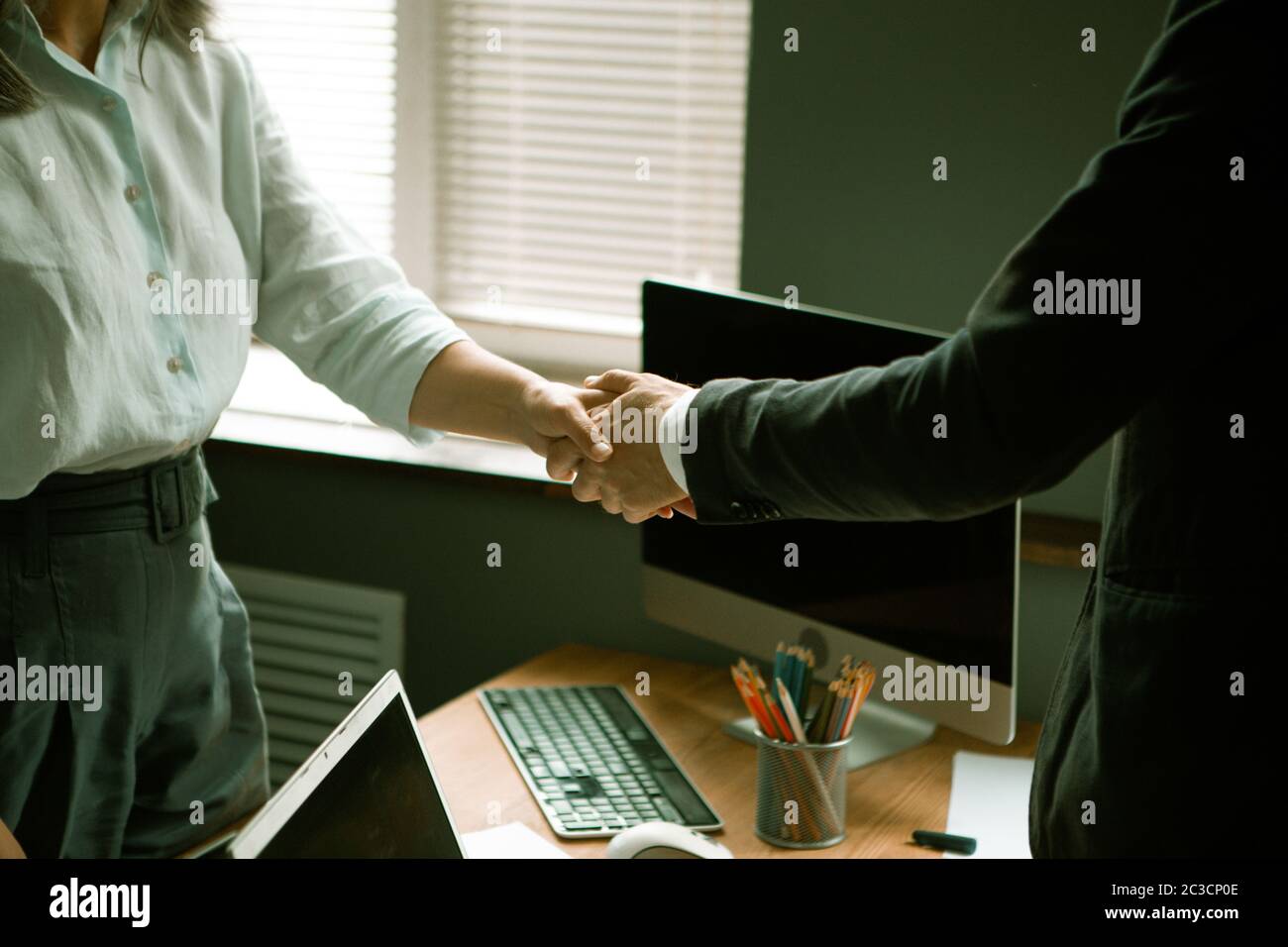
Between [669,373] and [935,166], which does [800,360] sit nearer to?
[669,373]

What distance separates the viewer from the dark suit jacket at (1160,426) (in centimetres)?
81

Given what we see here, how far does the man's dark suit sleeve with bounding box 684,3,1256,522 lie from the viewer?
81 cm

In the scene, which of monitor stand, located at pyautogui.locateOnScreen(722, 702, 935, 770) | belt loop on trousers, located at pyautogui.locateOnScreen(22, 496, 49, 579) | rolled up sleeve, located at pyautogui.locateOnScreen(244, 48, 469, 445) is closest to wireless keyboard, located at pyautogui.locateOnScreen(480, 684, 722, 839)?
monitor stand, located at pyautogui.locateOnScreen(722, 702, 935, 770)

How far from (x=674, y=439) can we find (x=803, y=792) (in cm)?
42

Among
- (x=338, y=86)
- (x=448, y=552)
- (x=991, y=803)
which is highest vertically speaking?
(x=338, y=86)

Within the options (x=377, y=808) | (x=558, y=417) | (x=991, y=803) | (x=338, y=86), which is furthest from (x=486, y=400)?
(x=338, y=86)

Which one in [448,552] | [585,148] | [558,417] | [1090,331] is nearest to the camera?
[1090,331]

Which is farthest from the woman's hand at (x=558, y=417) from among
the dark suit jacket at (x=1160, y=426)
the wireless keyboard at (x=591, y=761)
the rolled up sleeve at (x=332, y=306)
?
the dark suit jacket at (x=1160, y=426)

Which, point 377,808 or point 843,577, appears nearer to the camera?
point 377,808

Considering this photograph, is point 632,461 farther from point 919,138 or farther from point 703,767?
point 919,138

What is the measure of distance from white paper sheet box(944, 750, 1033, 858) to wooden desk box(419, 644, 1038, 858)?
2cm

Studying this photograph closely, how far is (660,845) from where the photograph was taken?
1.27m

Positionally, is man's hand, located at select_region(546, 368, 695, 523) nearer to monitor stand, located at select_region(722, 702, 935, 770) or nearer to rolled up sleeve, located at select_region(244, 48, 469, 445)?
rolled up sleeve, located at select_region(244, 48, 469, 445)

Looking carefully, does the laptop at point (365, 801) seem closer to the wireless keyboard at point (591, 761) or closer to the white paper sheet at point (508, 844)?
the white paper sheet at point (508, 844)
